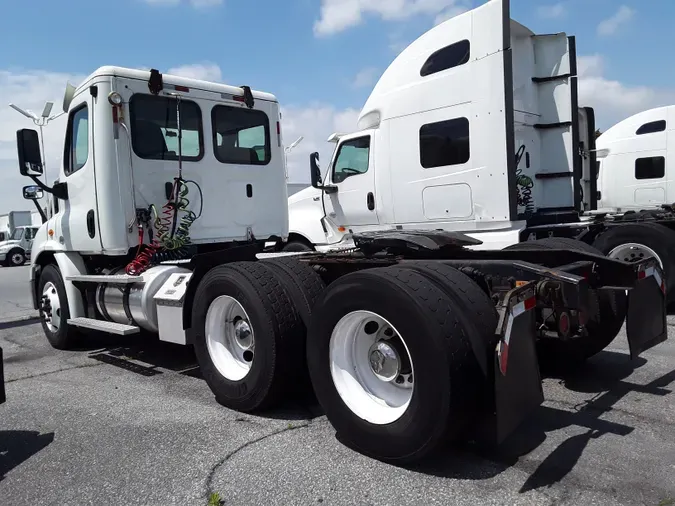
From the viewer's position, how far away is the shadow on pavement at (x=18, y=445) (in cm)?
367

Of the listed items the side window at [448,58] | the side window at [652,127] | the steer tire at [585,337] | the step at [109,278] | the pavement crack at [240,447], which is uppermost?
the side window at [448,58]

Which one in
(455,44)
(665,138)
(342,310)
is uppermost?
(455,44)

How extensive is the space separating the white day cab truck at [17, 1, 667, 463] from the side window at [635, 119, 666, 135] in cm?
563

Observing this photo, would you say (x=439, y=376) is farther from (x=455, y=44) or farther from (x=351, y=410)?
(x=455, y=44)

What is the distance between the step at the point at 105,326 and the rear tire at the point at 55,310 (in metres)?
0.24

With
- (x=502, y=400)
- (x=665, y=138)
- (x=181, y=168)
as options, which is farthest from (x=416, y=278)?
(x=665, y=138)

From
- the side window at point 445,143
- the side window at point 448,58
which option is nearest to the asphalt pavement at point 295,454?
the side window at point 445,143

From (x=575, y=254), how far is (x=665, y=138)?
9.22 m

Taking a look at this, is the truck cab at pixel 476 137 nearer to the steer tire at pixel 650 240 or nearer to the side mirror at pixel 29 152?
the steer tire at pixel 650 240

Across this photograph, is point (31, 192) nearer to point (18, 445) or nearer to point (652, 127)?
point (18, 445)

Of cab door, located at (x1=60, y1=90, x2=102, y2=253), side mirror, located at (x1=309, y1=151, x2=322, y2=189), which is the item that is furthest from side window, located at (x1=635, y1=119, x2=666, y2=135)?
cab door, located at (x1=60, y1=90, x2=102, y2=253)

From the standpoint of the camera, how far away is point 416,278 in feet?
10.8

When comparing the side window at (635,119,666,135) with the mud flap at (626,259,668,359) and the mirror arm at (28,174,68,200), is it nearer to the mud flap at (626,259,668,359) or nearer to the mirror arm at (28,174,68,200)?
the mud flap at (626,259,668,359)

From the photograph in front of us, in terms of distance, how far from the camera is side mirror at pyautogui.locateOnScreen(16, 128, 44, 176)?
621 centimetres
